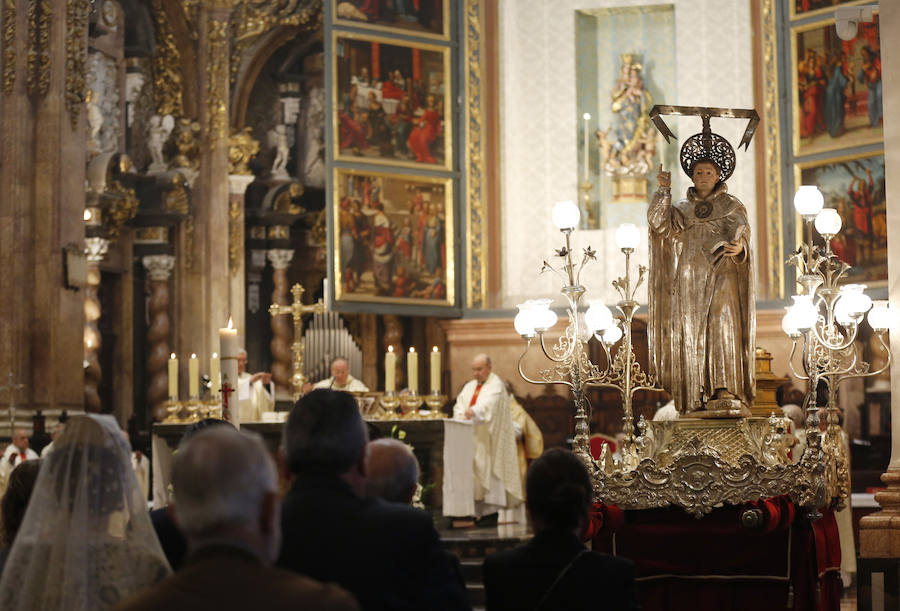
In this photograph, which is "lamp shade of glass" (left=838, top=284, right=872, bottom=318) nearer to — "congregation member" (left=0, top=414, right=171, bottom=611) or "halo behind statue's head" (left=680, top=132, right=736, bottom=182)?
"halo behind statue's head" (left=680, top=132, right=736, bottom=182)

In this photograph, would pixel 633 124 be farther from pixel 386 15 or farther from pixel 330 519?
pixel 330 519

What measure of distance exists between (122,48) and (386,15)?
352 centimetres

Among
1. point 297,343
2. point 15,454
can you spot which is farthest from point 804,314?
point 15,454

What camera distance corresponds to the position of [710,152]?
28.4ft

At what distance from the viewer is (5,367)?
48.1 feet

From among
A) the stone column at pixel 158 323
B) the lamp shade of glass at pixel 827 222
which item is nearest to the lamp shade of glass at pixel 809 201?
the lamp shade of glass at pixel 827 222

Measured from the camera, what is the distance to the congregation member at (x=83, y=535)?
3875mm

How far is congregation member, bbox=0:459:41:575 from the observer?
14.5 feet

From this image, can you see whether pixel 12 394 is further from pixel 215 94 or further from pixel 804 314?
pixel 804 314

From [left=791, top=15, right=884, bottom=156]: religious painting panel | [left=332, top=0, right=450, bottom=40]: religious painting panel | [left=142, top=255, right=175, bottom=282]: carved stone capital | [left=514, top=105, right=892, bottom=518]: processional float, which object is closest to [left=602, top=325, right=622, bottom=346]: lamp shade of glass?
[left=514, top=105, right=892, bottom=518]: processional float

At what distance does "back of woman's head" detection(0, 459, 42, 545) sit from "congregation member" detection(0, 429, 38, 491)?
8.96 metres

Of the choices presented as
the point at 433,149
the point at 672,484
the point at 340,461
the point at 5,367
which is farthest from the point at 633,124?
the point at 340,461

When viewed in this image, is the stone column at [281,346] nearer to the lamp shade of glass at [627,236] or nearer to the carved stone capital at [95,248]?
the carved stone capital at [95,248]

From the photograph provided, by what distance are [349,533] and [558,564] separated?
2.39 feet
